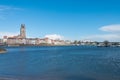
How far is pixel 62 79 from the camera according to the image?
1292 inches

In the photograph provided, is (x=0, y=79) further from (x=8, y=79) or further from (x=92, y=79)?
(x=92, y=79)

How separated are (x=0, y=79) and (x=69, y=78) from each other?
9.05 meters

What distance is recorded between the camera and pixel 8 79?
3175 centimetres

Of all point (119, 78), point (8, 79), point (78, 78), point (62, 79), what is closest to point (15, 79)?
point (8, 79)

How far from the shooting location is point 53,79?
3238 centimetres

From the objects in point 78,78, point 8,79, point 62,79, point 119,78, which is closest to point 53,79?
point 62,79

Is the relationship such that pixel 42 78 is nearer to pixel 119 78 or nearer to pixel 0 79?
pixel 0 79

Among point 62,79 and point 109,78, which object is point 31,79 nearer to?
point 62,79

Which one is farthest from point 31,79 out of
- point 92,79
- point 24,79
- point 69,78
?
point 92,79

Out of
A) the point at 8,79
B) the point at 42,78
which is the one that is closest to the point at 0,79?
the point at 8,79

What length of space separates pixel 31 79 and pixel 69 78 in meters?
5.13

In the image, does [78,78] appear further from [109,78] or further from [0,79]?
[0,79]

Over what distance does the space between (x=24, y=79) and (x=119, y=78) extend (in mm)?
12335

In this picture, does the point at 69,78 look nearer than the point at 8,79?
No
